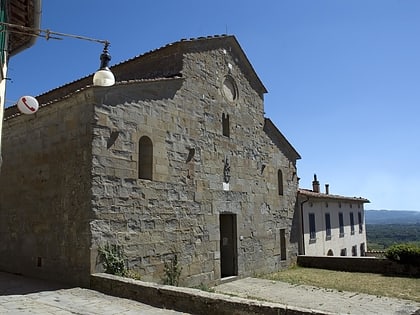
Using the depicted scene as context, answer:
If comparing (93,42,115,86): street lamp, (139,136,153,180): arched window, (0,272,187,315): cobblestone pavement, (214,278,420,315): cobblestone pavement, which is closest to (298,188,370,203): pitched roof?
(214,278,420,315): cobblestone pavement

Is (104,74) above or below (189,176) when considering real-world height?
above

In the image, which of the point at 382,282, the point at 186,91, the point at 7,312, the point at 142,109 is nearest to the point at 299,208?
the point at 382,282

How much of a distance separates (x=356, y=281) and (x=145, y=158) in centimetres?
880

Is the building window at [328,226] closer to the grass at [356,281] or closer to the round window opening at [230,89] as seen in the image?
the grass at [356,281]

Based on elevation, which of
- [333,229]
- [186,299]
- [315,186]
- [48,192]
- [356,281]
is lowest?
[356,281]

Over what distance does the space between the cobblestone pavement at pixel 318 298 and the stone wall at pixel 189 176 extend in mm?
1044

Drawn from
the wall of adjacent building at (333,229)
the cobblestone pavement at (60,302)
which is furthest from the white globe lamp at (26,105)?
the wall of adjacent building at (333,229)

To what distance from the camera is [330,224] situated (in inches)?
950

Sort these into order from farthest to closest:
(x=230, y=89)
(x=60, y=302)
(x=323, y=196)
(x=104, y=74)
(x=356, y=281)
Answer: (x=323, y=196)
(x=230, y=89)
(x=356, y=281)
(x=104, y=74)
(x=60, y=302)

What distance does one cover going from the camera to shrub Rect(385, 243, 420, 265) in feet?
48.0

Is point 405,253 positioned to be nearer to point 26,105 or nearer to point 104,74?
point 104,74

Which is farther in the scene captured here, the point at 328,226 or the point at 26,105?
the point at 328,226

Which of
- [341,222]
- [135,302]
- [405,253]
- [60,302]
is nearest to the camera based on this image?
[60,302]

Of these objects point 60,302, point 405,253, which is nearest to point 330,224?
point 405,253
